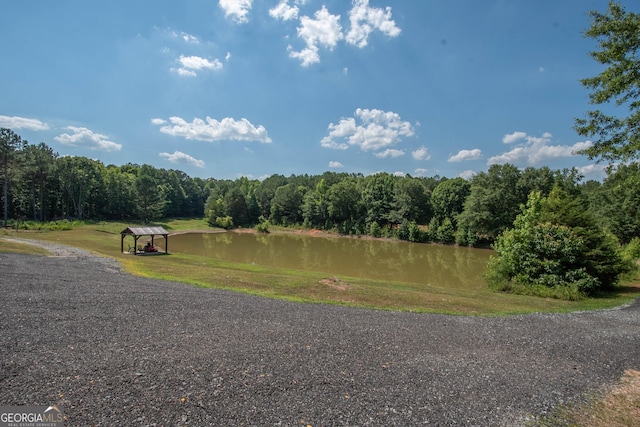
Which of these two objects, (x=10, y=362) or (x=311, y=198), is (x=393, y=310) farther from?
(x=311, y=198)

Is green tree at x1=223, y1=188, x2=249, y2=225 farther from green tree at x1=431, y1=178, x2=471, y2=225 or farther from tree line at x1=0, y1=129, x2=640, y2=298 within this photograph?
green tree at x1=431, y1=178, x2=471, y2=225

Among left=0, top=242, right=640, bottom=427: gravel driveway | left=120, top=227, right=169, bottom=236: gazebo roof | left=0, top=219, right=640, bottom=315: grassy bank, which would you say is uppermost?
left=120, top=227, right=169, bottom=236: gazebo roof

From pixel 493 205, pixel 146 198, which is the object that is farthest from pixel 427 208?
pixel 146 198

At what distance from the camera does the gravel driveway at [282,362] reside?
511 cm

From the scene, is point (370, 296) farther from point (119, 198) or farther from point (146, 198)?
point (119, 198)

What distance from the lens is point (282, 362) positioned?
6.74 metres

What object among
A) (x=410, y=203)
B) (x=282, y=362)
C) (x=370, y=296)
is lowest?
(x=370, y=296)

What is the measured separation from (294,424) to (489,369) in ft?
15.4

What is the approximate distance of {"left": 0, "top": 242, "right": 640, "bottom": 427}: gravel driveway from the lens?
5.11 metres

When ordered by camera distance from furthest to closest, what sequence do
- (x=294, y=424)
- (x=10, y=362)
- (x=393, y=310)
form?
1. (x=393, y=310)
2. (x=10, y=362)
3. (x=294, y=424)

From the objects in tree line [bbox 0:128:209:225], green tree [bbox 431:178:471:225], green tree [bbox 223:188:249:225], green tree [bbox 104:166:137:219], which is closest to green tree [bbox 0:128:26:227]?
tree line [bbox 0:128:209:225]

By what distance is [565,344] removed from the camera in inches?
349

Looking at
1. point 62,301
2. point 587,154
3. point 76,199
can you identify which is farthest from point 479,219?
point 76,199

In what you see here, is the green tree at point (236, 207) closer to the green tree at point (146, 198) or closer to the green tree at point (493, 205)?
the green tree at point (146, 198)
